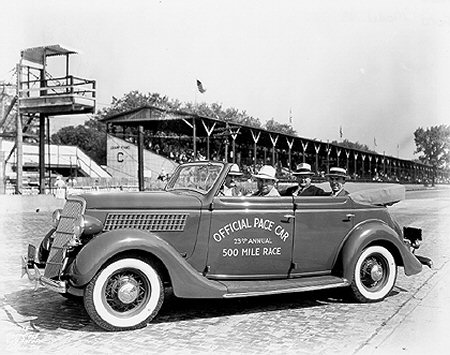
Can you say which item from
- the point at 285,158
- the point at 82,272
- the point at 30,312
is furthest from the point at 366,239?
the point at 285,158

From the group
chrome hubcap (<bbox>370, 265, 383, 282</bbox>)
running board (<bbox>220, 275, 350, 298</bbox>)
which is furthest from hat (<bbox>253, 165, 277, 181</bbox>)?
chrome hubcap (<bbox>370, 265, 383, 282</bbox>)

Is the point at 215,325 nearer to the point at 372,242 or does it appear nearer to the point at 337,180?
the point at 372,242

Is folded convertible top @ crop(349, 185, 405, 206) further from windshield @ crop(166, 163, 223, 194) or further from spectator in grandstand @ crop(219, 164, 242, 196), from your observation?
windshield @ crop(166, 163, 223, 194)

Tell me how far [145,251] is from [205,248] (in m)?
0.68

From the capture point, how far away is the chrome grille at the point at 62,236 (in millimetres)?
4961

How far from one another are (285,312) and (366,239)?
1.28 metres

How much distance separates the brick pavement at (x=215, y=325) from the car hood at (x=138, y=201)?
1130mm

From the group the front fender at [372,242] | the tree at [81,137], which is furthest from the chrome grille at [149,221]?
the tree at [81,137]

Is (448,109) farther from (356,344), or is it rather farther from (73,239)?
(73,239)

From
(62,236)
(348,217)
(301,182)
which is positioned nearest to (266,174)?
(301,182)

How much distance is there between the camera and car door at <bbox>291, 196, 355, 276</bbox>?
5.58 m

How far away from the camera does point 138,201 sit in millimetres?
5000

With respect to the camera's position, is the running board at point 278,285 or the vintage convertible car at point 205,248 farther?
the running board at point 278,285

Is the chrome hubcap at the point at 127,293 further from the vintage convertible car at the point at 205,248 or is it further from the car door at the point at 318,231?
the car door at the point at 318,231
